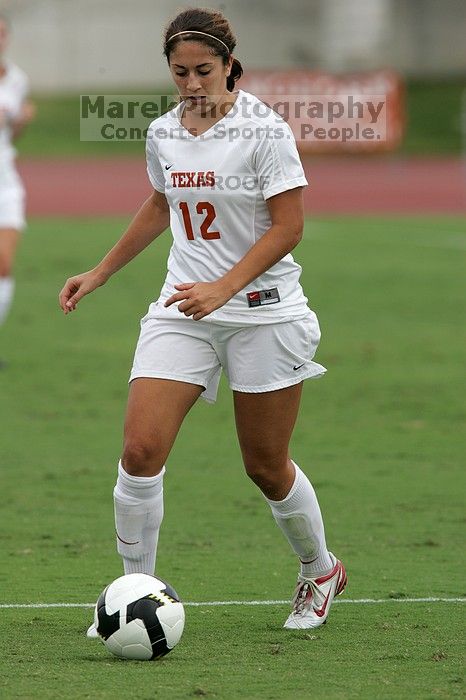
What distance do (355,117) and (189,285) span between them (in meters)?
27.1

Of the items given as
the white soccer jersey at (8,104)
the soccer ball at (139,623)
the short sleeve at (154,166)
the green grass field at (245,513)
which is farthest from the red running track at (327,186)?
the soccer ball at (139,623)

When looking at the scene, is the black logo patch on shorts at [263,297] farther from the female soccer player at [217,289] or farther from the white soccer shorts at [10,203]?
the white soccer shorts at [10,203]

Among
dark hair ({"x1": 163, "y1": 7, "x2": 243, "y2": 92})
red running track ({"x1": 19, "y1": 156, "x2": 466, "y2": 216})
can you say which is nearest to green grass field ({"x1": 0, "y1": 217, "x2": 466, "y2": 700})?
dark hair ({"x1": 163, "y1": 7, "x2": 243, "y2": 92})

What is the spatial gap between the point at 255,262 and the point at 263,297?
25 centimetres

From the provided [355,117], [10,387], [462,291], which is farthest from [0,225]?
[355,117]

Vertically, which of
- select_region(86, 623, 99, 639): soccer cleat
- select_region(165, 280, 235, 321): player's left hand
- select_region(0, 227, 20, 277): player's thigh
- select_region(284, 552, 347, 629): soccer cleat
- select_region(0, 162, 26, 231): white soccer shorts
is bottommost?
select_region(0, 227, 20, 277): player's thigh

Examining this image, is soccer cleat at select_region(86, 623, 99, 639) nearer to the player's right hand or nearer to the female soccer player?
the female soccer player

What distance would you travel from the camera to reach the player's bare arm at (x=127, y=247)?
5633mm

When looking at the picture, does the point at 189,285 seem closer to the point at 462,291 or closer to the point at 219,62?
the point at 219,62

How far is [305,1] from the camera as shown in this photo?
4462cm

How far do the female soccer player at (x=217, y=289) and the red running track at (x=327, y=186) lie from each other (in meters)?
20.9

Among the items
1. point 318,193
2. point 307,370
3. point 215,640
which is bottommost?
point 318,193

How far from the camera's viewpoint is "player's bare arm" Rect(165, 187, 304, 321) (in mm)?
5039

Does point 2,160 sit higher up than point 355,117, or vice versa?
point 2,160
